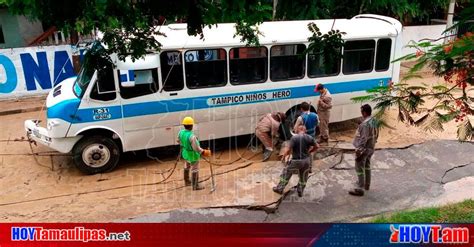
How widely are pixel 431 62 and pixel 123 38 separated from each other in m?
2.92

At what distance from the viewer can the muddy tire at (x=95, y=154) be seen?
7621 mm

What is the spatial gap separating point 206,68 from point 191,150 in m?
2.00

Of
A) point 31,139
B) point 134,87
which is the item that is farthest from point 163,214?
point 31,139

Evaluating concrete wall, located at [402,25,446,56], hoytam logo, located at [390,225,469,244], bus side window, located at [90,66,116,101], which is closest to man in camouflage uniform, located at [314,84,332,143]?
bus side window, located at [90,66,116,101]

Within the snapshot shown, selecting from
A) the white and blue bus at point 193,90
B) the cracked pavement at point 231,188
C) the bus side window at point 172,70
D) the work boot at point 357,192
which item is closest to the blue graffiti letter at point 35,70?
the cracked pavement at point 231,188

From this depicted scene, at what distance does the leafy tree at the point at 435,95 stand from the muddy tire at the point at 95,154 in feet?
17.7

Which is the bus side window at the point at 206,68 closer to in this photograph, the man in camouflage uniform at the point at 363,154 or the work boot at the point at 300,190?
the work boot at the point at 300,190

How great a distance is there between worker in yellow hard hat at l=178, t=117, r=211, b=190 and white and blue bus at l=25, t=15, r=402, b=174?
125 cm

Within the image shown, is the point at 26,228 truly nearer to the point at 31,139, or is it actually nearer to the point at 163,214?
the point at 163,214

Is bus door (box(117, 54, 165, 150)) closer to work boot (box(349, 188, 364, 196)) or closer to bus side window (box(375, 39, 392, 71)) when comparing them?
work boot (box(349, 188, 364, 196))

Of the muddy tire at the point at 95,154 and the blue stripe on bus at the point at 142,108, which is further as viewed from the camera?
the muddy tire at the point at 95,154

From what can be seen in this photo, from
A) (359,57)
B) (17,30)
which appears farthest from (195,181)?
(17,30)

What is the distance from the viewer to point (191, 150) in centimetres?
679

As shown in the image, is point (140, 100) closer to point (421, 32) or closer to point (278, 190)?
point (278, 190)
